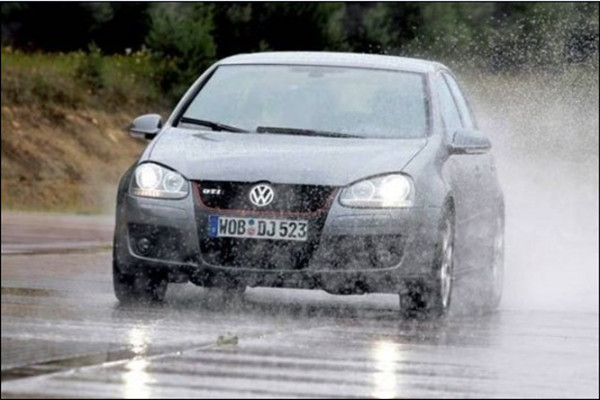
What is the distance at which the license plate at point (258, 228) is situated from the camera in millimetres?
12141

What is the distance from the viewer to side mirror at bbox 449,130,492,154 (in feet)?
43.0

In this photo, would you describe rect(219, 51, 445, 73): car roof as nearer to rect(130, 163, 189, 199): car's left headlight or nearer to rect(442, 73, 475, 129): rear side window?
rect(442, 73, 475, 129): rear side window

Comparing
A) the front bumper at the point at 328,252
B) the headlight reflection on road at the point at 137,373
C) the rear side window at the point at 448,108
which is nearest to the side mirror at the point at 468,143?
Result: the rear side window at the point at 448,108

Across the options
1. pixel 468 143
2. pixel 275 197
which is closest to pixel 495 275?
pixel 468 143

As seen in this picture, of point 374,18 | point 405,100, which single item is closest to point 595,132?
point 374,18

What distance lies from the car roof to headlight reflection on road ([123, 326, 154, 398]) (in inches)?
167

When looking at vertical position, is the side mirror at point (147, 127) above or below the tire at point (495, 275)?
above

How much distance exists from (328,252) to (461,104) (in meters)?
2.78

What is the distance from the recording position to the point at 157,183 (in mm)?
12469

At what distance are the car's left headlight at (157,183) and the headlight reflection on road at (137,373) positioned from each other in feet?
7.82

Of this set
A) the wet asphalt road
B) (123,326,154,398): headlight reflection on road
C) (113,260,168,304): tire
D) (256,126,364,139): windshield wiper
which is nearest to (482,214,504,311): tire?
the wet asphalt road

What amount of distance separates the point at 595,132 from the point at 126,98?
8696mm

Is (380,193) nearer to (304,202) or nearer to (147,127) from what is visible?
(304,202)

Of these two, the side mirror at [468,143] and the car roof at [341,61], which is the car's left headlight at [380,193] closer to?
the side mirror at [468,143]
